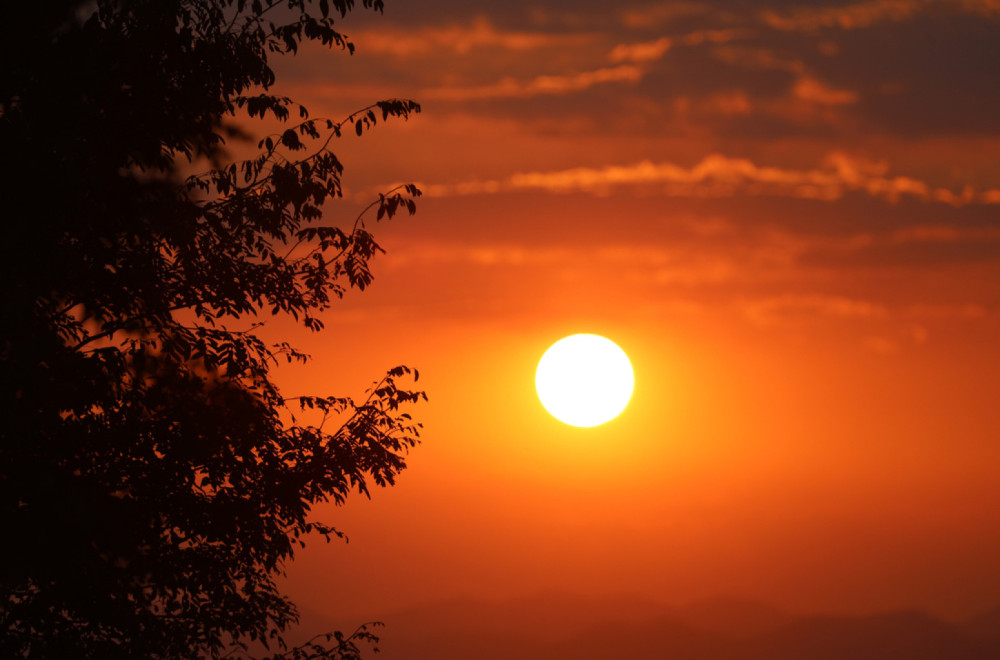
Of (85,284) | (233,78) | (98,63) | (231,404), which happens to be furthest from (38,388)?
(233,78)

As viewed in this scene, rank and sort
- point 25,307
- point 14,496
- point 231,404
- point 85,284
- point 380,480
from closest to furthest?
point 25,307
point 14,496
point 85,284
point 231,404
point 380,480

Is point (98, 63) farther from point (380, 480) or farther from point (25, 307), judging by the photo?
point (380, 480)

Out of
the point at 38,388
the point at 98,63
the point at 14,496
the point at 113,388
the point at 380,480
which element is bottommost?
the point at 14,496

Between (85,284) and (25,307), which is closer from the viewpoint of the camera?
(25,307)

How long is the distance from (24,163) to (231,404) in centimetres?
375

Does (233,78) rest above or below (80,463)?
above

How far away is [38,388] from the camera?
10.1 meters

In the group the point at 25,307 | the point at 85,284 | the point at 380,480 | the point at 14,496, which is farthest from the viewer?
the point at 380,480

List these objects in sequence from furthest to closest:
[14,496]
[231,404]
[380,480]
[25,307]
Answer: [380,480], [231,404], [14,496], [25,307]

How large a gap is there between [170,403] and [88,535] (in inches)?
69.1

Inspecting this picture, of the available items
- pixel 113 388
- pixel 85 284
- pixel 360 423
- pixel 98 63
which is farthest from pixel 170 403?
pixel 98 63

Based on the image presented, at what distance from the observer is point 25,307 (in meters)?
9.73

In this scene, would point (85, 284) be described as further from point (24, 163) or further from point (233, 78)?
point (233, 78)

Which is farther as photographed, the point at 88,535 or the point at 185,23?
the point at 185,23
